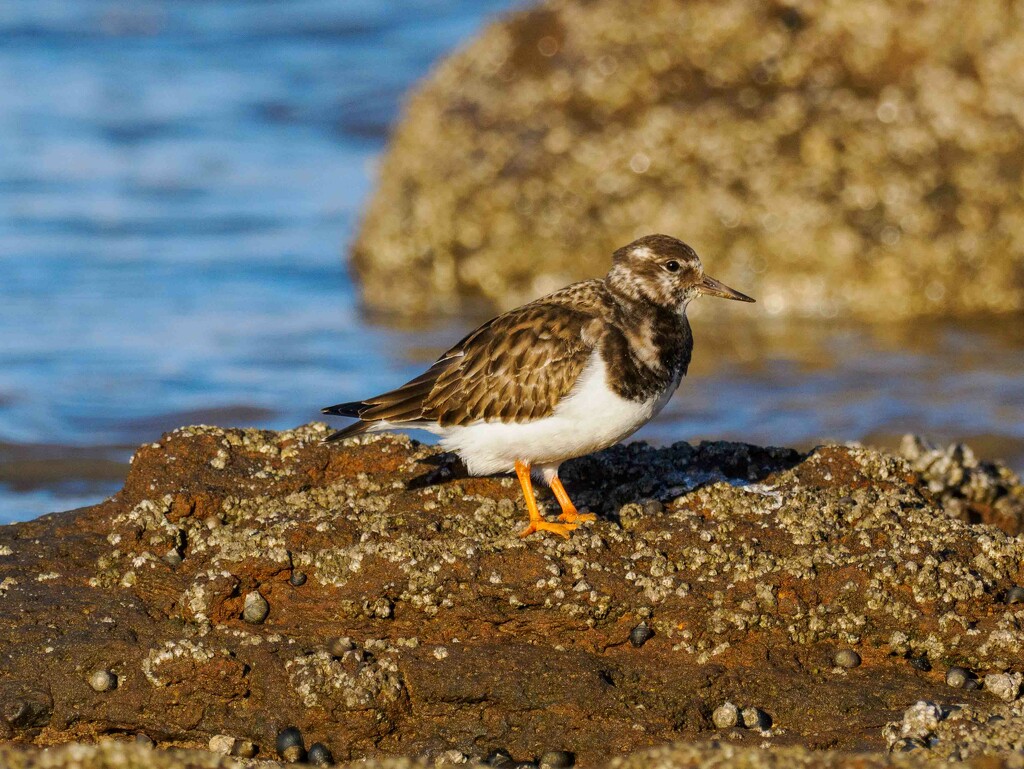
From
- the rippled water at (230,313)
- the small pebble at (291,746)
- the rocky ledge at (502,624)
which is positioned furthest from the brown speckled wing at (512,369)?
the rippled water at (230,313)

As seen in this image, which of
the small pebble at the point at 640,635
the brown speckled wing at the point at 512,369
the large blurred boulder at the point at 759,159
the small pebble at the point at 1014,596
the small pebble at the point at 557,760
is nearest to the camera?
the small pebble at the point at 557,760

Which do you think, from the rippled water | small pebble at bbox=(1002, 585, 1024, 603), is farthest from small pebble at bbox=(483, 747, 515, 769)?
the rippled water

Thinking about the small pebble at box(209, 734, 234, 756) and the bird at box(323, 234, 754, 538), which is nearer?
the small pebble at box(209, 734, 234, 756)

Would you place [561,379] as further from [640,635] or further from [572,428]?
[640,635]

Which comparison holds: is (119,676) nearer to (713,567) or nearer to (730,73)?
(713,567)

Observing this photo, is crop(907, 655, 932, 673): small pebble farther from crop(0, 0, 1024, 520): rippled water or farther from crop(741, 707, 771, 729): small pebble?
crop(0, 0, 1024, 520): rippled water

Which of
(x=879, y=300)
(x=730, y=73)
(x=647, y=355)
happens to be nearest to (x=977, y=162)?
(x=879, y=300)

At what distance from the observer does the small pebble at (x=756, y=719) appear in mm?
4176

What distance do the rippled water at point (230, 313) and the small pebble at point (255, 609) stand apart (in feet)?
10.4

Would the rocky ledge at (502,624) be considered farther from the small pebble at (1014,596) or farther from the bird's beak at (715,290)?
the bird's beak at (715,290)

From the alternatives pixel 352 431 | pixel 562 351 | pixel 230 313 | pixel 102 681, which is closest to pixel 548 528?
pixel 562 351

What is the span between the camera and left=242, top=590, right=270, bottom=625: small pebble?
444 centimetres

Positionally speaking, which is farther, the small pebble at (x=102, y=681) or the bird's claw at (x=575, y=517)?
the bird's claw at (x=575, y=517)

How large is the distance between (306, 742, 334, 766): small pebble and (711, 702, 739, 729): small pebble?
1168 millimetres
